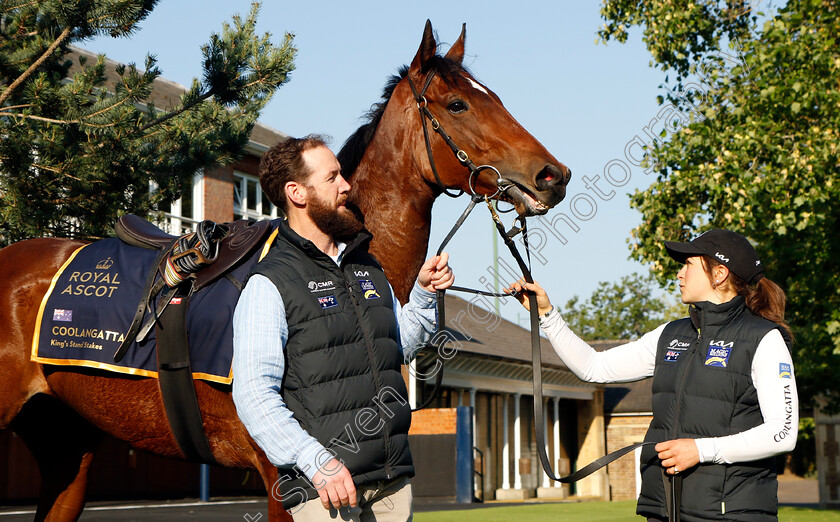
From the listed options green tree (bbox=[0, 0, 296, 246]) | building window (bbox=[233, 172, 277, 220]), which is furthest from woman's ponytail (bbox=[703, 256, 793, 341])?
building window (bbox=[233, 172, 277, 220])

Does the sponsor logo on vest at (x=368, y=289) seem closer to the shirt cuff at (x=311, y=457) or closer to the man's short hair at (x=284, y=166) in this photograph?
the man's short hair at (x=284, y=166)

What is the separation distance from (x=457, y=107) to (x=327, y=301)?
1590mm

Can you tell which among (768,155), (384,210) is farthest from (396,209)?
(768,155)

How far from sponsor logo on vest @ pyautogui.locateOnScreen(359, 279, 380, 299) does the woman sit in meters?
0.94

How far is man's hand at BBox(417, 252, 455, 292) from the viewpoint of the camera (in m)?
3.29

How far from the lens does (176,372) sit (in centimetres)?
377

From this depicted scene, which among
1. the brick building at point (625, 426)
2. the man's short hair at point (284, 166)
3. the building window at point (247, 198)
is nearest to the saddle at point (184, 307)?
the man's short hair at point (284, 166)

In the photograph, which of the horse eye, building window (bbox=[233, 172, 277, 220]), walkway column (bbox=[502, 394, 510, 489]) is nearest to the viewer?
the horse eye

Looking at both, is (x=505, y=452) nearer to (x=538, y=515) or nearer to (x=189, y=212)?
(x=538, y=515)

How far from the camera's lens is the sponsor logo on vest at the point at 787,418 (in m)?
3.31

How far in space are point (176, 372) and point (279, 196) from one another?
1.03m

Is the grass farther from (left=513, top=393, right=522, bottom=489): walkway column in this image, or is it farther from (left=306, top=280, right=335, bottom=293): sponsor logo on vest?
(left=306, top=280, right=335, bottom=293): sponsor logo on vest

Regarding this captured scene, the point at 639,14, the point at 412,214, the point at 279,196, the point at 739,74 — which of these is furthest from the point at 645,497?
the point at 639,14

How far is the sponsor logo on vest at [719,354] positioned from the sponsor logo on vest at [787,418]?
0.81 ft
